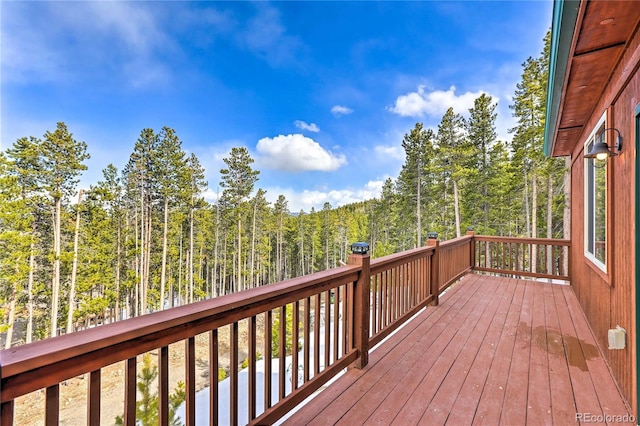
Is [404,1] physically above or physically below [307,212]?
above

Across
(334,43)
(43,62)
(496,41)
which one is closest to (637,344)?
(496,41)

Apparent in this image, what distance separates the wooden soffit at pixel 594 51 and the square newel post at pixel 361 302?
2187mm

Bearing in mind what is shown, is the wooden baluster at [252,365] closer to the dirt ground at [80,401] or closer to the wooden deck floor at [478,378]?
the wooden deck floor at [478,378]

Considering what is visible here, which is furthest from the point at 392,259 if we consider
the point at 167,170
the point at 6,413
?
the point at 167,170

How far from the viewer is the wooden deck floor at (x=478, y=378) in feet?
6.46

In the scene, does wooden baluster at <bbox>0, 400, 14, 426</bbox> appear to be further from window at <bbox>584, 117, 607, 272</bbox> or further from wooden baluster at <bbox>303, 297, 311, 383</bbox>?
window at <bbox>584, 117, 607, 272</bbox>

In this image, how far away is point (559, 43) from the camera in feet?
7.22

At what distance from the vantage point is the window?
9.57 feet

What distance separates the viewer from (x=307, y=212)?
39031mm

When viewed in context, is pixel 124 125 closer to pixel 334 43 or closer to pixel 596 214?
pixel 334 43

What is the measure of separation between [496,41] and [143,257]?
66.9 ft

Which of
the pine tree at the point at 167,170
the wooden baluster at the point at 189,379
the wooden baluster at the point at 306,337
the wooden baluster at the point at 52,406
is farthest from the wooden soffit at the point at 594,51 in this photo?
the pine tree at the point at 167,170

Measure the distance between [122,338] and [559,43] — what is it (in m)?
3.35

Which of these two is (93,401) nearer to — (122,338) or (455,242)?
(122,338)
